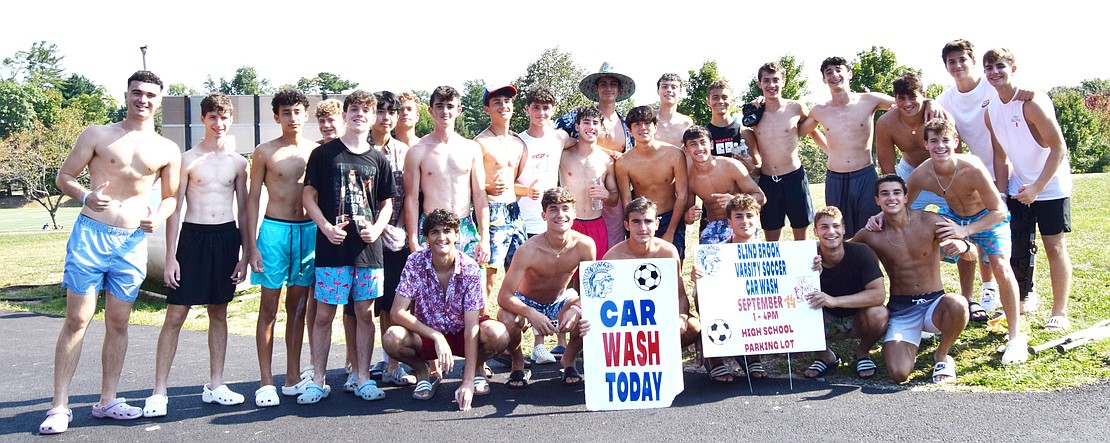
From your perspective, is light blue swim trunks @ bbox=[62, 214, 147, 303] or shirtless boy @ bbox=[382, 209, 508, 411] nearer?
light blue swim trunks @ bbox=[62, 214, 147, 303]

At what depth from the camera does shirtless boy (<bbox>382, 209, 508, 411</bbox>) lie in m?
5.67

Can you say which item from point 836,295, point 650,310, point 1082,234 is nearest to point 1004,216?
point 836,295

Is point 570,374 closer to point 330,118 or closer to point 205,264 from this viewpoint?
point 330,118

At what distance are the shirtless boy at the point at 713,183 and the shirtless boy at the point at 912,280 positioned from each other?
1.11 meters

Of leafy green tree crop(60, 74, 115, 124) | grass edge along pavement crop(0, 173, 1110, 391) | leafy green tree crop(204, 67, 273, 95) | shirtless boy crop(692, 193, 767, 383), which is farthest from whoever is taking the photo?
leafy green tree crop(204, 67, 273, 95)

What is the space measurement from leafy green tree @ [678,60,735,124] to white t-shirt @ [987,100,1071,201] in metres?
23.4

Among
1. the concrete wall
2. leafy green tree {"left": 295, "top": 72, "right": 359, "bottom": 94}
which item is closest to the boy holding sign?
the concrete wall

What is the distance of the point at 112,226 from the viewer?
5348mm

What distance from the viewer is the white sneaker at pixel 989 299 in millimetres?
7109

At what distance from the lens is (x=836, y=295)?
19.8 feet

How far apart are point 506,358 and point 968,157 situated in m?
3.95

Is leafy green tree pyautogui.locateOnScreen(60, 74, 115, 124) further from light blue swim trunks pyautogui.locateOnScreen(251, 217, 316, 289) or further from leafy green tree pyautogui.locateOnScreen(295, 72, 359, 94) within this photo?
Answer: light blue swim trunks pyautogui.locateOnScreen(251, 217, 316, 289)

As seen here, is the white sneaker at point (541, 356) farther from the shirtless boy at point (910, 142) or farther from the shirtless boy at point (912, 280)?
the shirtless boy at point (910, 142)

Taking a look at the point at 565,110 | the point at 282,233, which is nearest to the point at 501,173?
the point at 282,233
